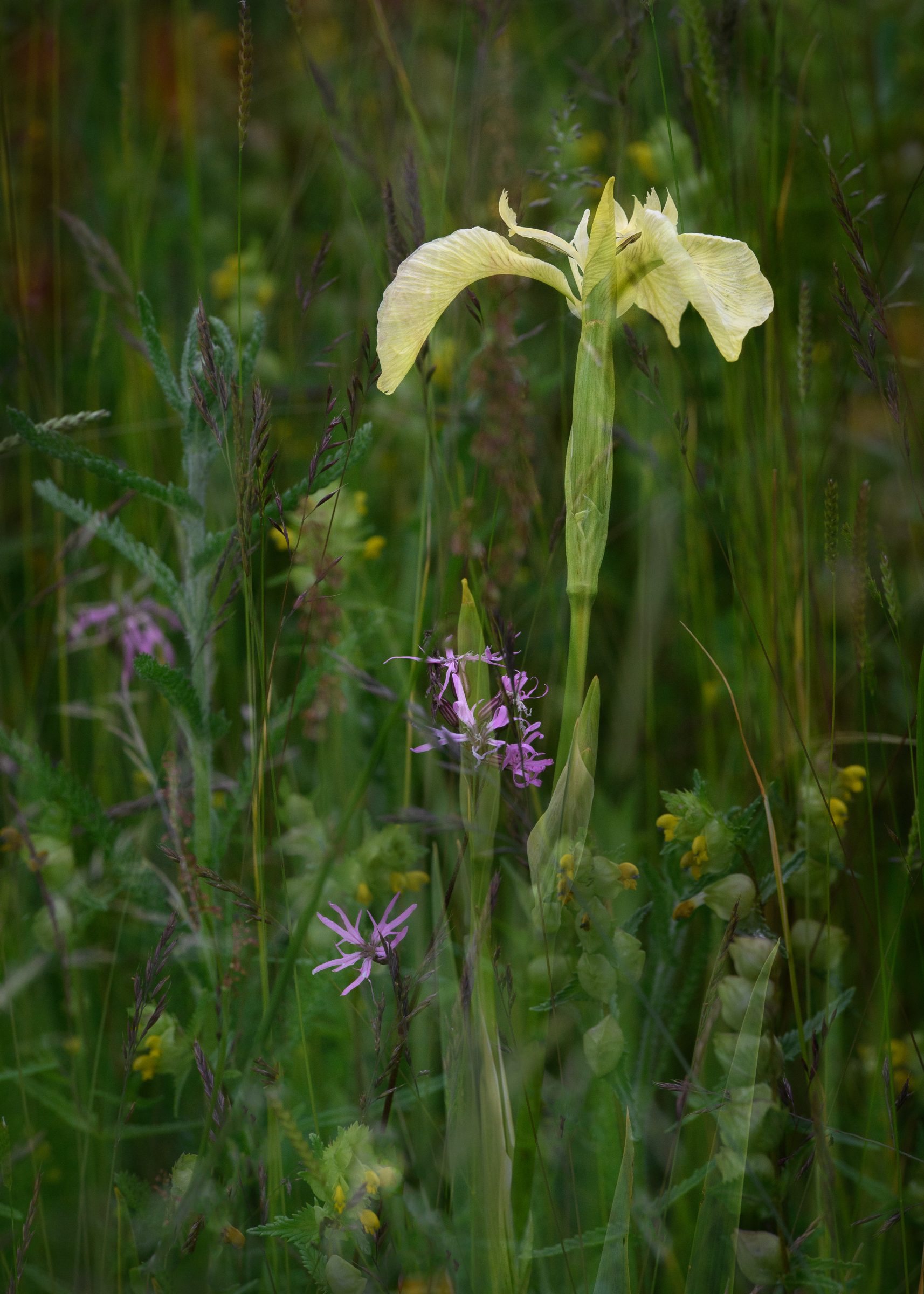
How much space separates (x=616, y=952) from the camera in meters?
0.79

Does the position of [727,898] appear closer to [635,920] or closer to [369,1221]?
[635,920]

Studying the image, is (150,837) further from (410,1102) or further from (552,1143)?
(552,1143)

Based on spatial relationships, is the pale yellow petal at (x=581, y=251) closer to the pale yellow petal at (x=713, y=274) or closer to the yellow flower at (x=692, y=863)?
the pale yellow petal at (x=713, y=274)

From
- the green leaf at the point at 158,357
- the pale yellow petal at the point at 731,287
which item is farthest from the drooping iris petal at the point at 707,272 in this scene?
the green leaf at the point at 158,357

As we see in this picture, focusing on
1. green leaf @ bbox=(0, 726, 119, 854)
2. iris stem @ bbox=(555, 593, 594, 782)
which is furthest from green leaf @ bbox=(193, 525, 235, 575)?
iris stem @ bbox=(555, 593, 594, 782)

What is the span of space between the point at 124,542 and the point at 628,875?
0.59 meters

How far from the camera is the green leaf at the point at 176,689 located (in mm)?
837

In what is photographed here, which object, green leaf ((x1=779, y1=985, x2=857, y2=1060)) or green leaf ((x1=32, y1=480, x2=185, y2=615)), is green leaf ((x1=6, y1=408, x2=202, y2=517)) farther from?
green leaf ((x1=779, y1=985, x2=857, y2=1060))

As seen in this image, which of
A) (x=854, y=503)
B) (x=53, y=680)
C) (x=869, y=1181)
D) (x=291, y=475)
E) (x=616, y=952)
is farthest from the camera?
(x=291, y=475)

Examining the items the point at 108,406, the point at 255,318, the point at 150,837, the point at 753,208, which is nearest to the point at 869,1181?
the point at 150,837

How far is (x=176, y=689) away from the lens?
904mm

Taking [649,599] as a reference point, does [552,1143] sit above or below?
below

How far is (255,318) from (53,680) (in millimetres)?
895

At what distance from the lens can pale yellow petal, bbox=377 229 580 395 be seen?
766mm
